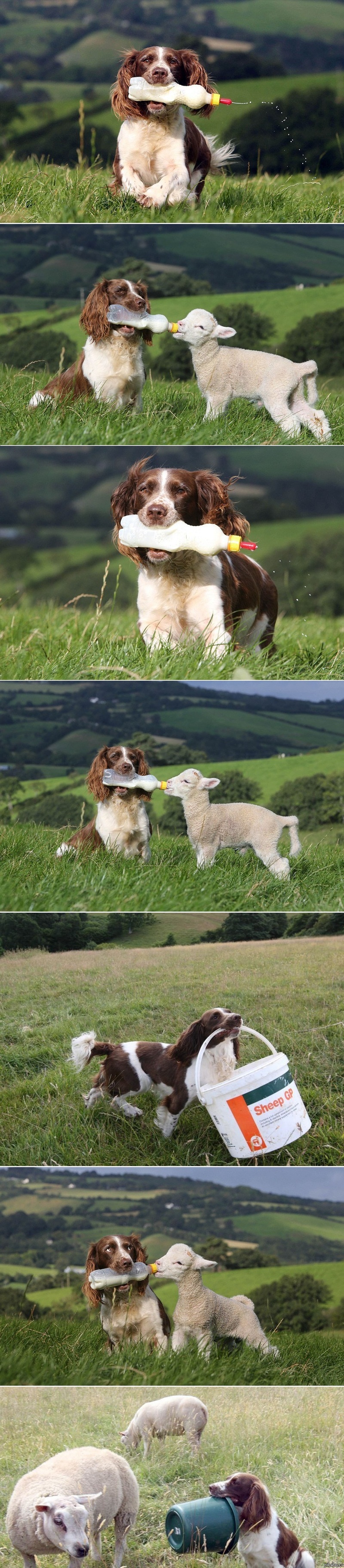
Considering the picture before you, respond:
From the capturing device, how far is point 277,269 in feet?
16.2

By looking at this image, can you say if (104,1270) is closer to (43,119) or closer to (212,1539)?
(212,1539)

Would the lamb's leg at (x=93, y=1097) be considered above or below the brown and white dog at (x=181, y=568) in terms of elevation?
below

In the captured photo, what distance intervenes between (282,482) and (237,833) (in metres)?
1.50

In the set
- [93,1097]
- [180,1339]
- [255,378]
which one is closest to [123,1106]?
[93,1097]

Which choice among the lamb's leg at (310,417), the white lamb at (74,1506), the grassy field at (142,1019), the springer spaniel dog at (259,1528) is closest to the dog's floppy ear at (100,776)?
the grassy field at (142,1019)

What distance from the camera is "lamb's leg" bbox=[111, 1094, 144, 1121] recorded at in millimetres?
4266

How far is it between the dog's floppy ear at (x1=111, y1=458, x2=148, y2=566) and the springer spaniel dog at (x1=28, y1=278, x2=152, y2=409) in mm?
370

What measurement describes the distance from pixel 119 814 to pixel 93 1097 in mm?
968

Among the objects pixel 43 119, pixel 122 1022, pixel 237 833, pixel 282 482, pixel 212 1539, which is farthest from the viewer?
pixel 43 119

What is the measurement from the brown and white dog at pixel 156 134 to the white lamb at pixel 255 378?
1.71 feet

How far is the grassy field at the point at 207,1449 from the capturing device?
133 inches

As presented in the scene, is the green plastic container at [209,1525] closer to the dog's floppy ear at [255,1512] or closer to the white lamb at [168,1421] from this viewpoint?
the dog's floppy ear at [255,1512]

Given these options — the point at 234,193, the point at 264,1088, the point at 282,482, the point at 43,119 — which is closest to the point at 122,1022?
the point at 264,1088

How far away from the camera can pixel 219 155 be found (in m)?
4.94
